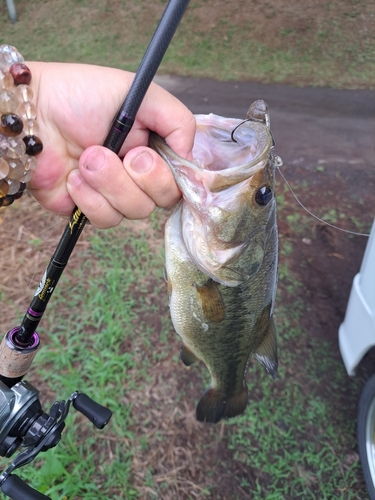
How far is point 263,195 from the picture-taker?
4.35ft

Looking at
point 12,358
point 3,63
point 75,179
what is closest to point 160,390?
point 12,358

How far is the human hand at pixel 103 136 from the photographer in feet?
4.20

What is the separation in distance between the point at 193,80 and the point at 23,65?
19.6 feet

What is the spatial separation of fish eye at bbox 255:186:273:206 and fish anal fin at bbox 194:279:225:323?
349 mm

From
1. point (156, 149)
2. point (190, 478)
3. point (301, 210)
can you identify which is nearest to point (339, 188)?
point (301, 210)

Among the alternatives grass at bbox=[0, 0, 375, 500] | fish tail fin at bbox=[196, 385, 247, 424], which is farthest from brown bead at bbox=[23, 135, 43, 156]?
grass at bbox=[0, 0, 375, 500]

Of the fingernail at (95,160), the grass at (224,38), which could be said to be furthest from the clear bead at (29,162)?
the grass at (224,38)

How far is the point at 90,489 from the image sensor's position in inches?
94.3

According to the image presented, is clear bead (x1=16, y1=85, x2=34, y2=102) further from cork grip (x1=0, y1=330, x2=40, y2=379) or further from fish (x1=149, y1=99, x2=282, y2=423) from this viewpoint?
cork grip (x1=0, y1=330, x2=40, y2=379)

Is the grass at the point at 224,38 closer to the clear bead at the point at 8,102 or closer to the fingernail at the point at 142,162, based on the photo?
the fingernail at the point at 142,162

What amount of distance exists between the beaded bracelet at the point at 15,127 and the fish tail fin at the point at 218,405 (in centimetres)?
118

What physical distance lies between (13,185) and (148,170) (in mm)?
422

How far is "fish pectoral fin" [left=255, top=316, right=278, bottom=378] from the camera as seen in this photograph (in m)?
1.69

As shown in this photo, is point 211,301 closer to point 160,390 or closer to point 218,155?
point 218,155
